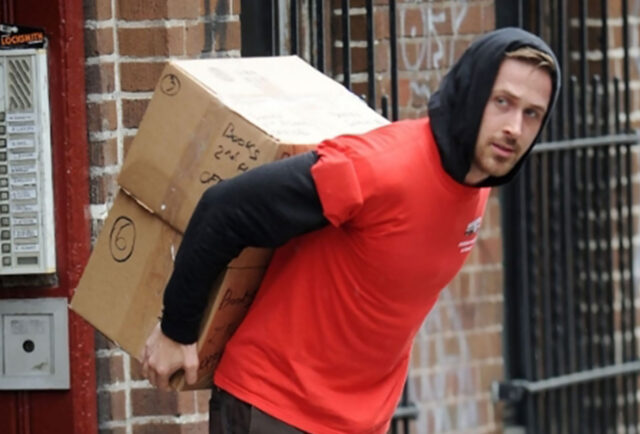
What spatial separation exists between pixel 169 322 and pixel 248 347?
18cm

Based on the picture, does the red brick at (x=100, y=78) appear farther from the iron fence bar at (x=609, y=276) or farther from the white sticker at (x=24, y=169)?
the iron fence bar at (x=609, y=276)

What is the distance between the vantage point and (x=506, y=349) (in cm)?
588

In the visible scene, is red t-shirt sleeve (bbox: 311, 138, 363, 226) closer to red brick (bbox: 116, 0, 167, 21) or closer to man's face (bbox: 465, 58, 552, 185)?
man's face (bbox: 465, 58, 552, 185)

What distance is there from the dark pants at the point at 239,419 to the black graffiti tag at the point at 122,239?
37 cm

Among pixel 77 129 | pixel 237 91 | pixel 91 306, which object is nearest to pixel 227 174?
pixel 237 91

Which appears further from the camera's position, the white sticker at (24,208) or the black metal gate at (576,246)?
the black metal gate at (576,246)

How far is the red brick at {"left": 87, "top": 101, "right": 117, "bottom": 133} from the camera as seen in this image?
4605mm

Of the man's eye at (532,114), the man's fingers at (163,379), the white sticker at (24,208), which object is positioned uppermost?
the man's eye at (532,114)

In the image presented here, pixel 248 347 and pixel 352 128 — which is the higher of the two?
pixel 352 128

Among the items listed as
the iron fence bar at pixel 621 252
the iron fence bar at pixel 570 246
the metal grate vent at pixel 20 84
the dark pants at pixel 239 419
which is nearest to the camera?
the dark pants at pixel 239 419

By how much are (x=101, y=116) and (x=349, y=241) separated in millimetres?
1318

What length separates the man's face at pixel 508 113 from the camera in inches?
136

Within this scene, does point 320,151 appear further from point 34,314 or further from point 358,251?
point 34,314

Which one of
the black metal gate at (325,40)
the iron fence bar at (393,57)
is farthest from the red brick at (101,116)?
the iron fence bar at (393,57)
